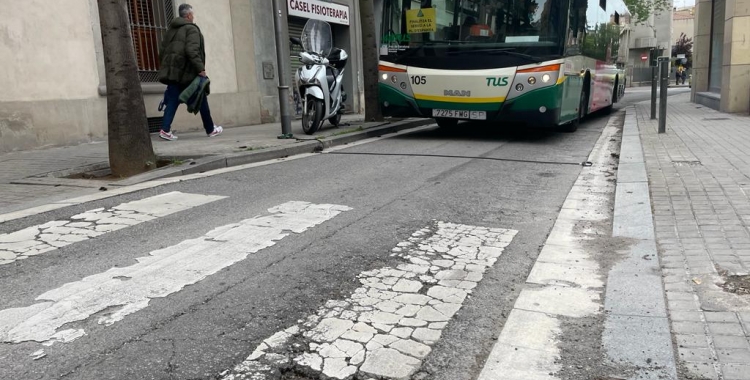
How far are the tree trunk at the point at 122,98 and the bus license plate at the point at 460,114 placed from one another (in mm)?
5128

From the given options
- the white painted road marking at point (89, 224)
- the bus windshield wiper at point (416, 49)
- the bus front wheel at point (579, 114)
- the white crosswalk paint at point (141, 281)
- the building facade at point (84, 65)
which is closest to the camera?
the white crosswalk paint at point (141, 281)

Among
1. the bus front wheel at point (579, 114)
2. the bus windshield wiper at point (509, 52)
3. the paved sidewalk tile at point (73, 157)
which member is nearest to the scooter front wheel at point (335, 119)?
the paved sidewalk tile at point (73, 157)

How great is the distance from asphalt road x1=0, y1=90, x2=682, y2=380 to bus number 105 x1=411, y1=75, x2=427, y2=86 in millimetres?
2898

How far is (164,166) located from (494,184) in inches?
154

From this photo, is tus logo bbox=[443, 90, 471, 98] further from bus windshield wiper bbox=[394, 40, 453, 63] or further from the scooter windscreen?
the scooter windscreen

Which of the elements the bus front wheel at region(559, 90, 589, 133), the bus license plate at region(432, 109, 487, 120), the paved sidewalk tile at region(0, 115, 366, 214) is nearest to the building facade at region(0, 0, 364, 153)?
the paved sidewalk tile at region(0, 115, 366, 214)

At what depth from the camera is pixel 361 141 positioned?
35.0 feet

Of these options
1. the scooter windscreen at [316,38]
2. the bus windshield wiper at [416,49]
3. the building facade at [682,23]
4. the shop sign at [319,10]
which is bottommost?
the bus windshield wiper at [416,49]

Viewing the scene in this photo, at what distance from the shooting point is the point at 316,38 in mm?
11211

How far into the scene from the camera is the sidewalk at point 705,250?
8.76 feet

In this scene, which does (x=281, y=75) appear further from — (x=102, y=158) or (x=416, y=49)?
(x=102, y=158)

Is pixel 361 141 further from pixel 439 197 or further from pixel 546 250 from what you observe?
pixel 546 250

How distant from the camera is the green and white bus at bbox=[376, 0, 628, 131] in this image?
31.7 feet

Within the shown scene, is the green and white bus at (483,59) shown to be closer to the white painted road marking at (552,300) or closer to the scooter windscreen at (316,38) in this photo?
the scooter windscreen at (316,38)
